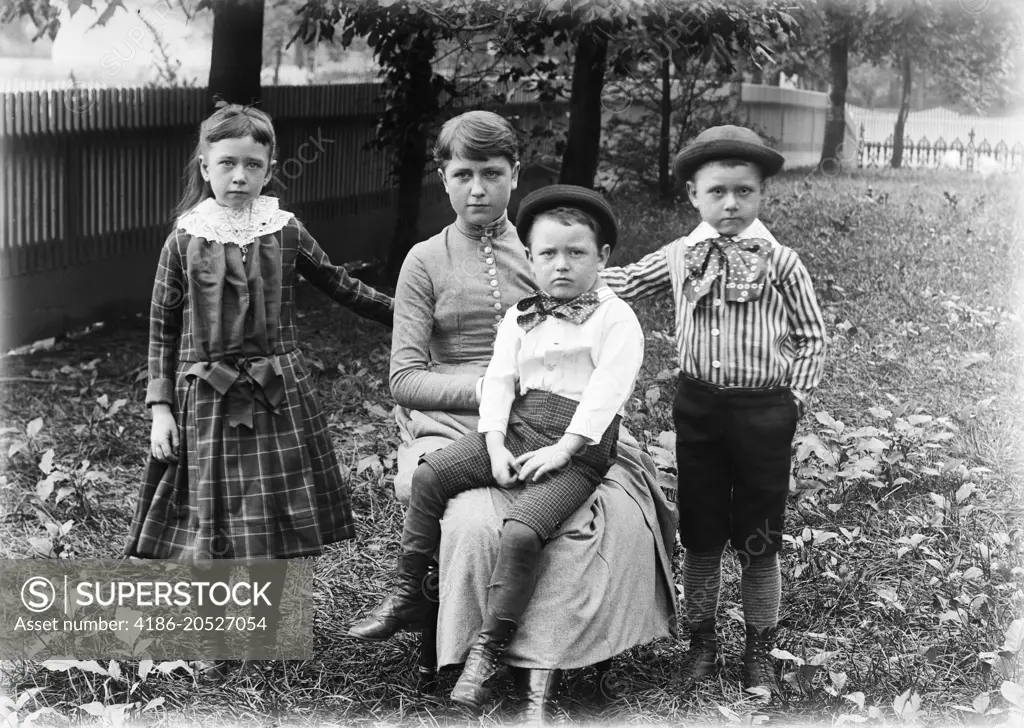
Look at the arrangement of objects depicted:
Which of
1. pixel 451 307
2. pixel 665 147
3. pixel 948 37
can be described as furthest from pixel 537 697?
pixel 948 37

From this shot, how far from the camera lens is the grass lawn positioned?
130 inches

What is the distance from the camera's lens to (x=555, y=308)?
3156 millimetres

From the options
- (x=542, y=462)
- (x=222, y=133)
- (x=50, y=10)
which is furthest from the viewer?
(x=50, y=10)

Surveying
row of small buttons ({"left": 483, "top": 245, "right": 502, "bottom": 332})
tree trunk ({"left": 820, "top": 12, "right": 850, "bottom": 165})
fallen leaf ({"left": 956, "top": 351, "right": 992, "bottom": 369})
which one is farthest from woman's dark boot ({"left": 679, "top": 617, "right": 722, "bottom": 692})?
tree trunk ({"left": 820, "top": 12, "right": 850, "bottom": 165})

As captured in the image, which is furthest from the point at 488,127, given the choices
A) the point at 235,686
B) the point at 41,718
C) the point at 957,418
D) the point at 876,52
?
the point at 876,52

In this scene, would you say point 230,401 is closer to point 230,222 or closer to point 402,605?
point 230,222

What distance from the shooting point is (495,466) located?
3.14 meters

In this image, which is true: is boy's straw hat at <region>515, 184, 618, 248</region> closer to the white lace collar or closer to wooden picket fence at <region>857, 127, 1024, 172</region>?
the white lace collar

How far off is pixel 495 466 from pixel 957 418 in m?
3.42

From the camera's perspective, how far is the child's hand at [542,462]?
308 cm

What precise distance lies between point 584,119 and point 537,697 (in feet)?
21.9

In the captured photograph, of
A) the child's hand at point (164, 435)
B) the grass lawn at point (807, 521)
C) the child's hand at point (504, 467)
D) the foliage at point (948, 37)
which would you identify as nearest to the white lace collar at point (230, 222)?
the child's hand at point (164, 435)

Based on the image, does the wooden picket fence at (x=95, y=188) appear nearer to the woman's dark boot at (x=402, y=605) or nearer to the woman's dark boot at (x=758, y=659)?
the woman's dark boot at (x=402, y=605)

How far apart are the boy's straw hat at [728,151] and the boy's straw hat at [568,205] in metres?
0.24
